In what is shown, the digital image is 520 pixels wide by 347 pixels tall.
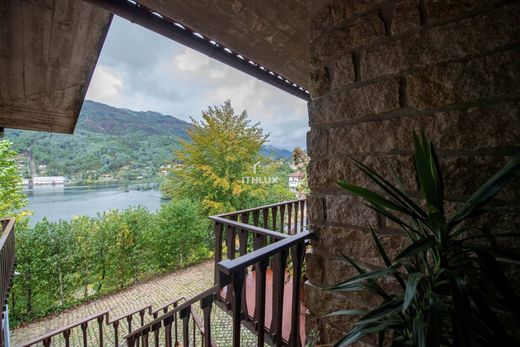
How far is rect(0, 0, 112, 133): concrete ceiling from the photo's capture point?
53.7 inches

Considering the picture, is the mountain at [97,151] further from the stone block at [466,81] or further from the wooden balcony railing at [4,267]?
the stone block at [466,81]

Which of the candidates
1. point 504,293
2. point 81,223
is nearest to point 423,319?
point 504,293

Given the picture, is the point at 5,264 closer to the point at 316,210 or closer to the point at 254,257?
the point at 254,257

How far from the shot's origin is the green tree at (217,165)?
26.5 ft

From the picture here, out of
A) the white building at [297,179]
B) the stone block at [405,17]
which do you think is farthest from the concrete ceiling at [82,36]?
the white building at [297,179]

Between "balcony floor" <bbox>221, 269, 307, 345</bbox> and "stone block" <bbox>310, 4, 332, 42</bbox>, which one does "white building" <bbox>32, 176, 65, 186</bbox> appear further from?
"stone block" <bbox>310, 4, 332, 42</bbox>

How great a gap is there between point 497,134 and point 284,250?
38.5 inches

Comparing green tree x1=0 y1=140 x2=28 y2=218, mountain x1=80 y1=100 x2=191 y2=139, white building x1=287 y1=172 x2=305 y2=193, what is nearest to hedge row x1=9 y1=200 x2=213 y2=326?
white building x1=287 y1=172 x2=305 y2=193

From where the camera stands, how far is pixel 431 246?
2.08 feet

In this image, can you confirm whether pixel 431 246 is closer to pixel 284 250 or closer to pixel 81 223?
pixel 284 250

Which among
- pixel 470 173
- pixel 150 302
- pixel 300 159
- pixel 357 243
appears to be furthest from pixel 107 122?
pixel 470 173

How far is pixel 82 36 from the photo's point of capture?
157cm

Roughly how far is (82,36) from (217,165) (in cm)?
669

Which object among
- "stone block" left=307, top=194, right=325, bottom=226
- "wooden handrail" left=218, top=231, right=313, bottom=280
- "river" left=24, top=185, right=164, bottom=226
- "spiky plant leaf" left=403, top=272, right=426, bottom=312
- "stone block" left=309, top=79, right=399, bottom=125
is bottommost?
"river" left=24, top=185, right=164, bottom=226
